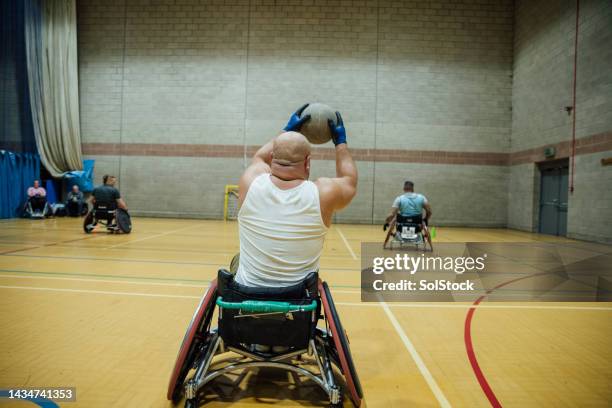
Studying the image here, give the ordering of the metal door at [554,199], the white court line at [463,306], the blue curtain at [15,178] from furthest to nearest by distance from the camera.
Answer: the blue curtain at [15,178], the metal door at [554,199], the white court line at [463,306]

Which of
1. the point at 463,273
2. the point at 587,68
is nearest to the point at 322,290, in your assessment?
the point at 463,273

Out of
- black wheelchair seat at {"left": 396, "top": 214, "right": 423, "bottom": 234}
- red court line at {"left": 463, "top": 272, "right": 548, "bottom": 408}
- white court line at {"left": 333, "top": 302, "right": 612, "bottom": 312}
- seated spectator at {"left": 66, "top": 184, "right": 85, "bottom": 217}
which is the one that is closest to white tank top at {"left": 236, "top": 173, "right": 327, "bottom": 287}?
red court line at {"left": 463, "top": 272, "right": 548, "bottom": 408}

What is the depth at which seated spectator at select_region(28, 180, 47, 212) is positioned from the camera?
13.5 metres

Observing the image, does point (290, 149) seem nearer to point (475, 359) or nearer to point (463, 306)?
point (475, 359)

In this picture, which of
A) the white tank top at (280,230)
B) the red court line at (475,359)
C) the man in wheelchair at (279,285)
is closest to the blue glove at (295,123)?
the man in wheelchair at (279,285)

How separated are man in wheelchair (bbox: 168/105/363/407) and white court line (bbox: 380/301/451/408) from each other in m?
0.55

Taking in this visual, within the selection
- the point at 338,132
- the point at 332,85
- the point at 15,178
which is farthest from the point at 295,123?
the point at 15,178

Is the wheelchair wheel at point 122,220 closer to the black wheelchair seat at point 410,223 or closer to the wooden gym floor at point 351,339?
the wooden gym floor at point 351,339

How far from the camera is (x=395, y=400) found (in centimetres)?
224

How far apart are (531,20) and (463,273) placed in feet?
37.4

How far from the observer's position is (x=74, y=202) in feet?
48.9

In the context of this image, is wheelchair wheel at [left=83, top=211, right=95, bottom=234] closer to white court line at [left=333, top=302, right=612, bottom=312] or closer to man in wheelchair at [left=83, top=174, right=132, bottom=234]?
man in wheelchair at [left=83, top=174, right=132, bottom=234]

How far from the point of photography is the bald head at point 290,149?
2.08 metres

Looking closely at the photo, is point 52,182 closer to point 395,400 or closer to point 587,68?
point 395,400
